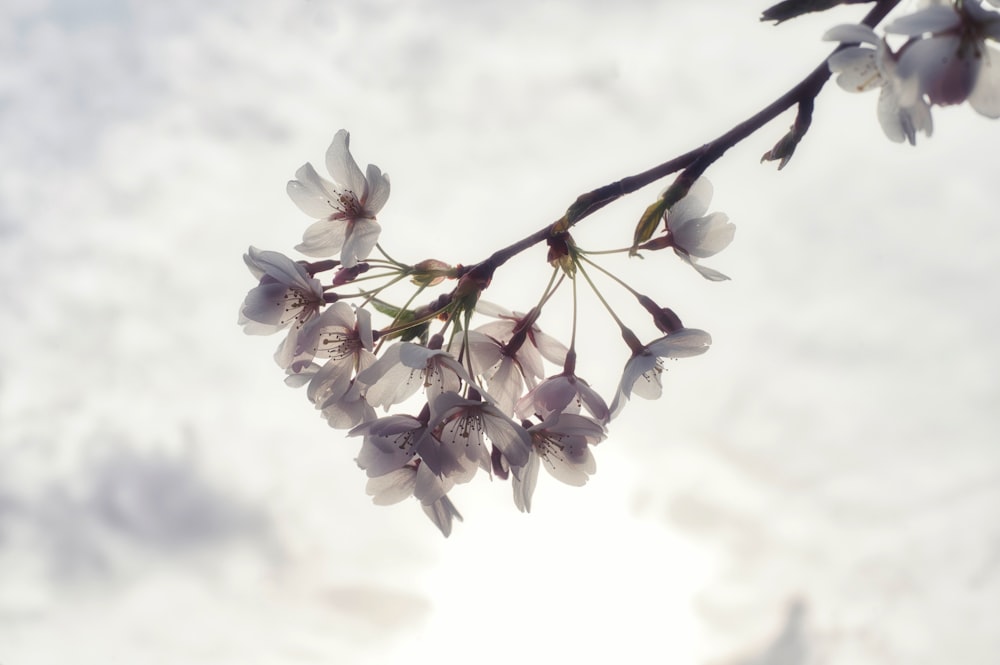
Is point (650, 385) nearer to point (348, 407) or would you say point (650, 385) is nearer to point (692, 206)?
point (692, 206)

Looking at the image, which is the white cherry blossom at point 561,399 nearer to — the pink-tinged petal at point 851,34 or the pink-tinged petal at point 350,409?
the pink-tinged petal at point 350,409

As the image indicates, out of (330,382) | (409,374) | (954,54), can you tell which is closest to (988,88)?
(954,54)

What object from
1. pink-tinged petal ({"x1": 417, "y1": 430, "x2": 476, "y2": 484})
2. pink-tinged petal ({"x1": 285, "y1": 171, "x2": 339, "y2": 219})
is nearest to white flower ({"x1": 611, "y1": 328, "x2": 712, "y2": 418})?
pink-tinged petal ({"x1": 417, "y1": 430, "x2": 476, "y2": 484})

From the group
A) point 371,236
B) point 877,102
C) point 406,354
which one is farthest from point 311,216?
point 877,102

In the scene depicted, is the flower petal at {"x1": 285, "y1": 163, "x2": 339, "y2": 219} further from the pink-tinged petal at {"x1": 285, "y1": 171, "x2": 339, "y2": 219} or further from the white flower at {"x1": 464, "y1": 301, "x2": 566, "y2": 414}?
the white flower at {"x1": 464, "y1": 301, "x2": 566, "y2": 414}

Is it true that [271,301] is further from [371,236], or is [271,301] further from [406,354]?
[406,354]

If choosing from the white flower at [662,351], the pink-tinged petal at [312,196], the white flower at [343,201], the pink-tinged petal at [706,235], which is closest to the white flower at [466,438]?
the white flower at [662,351]

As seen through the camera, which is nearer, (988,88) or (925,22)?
(925,22)
